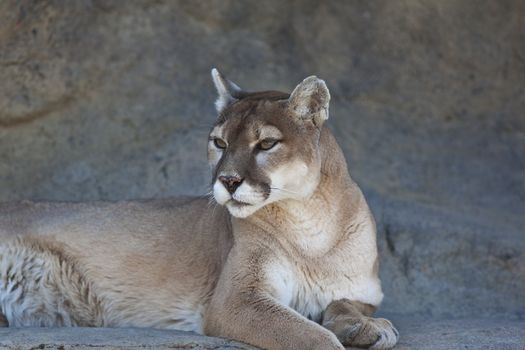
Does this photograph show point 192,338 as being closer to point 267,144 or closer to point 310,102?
point 267,144

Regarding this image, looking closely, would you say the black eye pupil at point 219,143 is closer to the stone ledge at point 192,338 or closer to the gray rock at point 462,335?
the stone ledge at point 192,338

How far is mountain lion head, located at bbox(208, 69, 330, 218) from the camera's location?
5.16 meters

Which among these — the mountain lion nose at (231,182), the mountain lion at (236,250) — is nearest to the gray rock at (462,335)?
the mountain lion at (236,250)

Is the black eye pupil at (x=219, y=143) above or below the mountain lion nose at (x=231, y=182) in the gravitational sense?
above

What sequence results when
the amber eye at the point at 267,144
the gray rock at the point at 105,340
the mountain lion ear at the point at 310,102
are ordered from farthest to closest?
the mountain lion ear at the point at 310,102 → the amber eye at the point at 267,144 → the gray rock at the point at 105,340

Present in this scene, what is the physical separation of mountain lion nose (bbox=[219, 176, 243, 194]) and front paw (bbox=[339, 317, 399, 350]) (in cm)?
94

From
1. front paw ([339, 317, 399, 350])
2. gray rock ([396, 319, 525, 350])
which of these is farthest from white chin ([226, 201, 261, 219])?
gray rock ([396, 319, 525, 350])

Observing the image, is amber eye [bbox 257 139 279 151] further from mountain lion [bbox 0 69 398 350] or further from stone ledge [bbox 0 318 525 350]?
stone ledge [bbox 0 318 525 350]

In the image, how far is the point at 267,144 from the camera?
5328 millimetres

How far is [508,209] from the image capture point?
25.3 feet

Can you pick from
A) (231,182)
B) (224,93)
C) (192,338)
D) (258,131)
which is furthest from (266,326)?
(224,93)

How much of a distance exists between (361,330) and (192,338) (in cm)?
89

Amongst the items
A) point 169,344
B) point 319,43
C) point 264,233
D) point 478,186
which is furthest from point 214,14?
point 169,344

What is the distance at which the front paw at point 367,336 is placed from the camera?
509 centimetres
